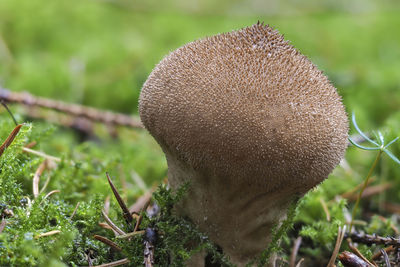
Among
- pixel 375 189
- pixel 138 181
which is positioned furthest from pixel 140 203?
pixel 375 189

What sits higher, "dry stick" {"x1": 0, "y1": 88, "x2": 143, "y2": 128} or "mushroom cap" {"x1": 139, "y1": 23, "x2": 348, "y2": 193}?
"mushroom cap" {"x1": 139, "y1": 23, "x2": 348, "y2": 193}

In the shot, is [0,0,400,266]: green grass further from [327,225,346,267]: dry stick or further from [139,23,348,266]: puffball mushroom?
[139,23,348,266]: puffball mushroom

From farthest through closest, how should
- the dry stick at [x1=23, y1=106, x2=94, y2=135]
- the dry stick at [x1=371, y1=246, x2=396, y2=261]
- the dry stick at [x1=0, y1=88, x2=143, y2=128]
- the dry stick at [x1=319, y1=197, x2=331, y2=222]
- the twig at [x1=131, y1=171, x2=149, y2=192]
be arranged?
the dry stick at [x1=23, y1=106, x2=94, y2=135] → the dry stick at [x1=0, y1=88, x2=143, y2=128] → the twig at [x1=131, y1=171, x2=149, y2=192] → the dry stick at [x1=319, y1=197, x2=331, y2=222] → the dry stick at [x1=371, y1=246, x2=396, y2=261]

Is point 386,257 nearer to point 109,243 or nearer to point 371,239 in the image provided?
point 371,239

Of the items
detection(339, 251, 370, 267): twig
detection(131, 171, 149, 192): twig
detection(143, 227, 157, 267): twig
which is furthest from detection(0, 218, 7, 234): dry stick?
detection(339, 251, 370, 267): twig

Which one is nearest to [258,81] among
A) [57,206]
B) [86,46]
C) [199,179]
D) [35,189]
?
[199,179]

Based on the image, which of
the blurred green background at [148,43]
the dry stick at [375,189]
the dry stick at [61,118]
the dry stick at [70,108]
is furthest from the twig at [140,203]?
the dry stick at [61,118]
